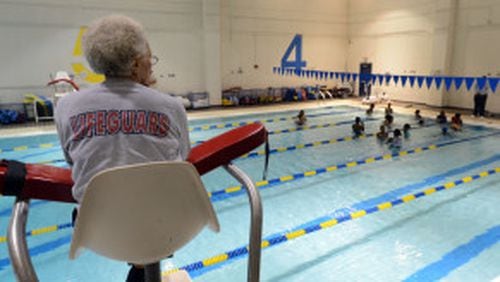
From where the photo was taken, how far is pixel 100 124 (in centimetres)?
100

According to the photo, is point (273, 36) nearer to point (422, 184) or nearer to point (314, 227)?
point (422, 184)

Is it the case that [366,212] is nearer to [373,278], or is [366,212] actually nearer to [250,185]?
[373,278]

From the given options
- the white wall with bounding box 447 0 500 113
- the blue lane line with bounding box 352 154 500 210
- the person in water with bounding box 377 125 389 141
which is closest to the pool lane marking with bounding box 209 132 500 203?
the person in water with bounding box 377 125 389 141

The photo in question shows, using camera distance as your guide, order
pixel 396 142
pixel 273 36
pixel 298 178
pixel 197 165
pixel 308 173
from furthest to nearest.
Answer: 1. pixel 273 36
2. pixel 396 142
3. pixel 308 173
4. pixel 298 178
5. pixel 197 165

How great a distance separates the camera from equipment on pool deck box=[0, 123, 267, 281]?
2.96 feet

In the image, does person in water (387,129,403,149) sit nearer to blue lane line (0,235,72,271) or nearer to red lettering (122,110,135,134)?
blue lane line (0,235,72,271)

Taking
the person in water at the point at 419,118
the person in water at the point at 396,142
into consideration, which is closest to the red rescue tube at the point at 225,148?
the person in water at the point at 396,142

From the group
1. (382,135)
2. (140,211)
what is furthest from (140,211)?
(382,135)

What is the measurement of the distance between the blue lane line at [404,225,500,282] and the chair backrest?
100 inches

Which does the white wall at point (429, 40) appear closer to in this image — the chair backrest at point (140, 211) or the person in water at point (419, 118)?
the person in water at point (419, 118)

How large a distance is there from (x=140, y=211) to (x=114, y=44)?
1.69 ft

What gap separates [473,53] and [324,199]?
989 cm

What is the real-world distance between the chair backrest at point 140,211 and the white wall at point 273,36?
40.2 ft

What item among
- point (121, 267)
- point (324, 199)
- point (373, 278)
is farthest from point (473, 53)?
point (121, 267)
